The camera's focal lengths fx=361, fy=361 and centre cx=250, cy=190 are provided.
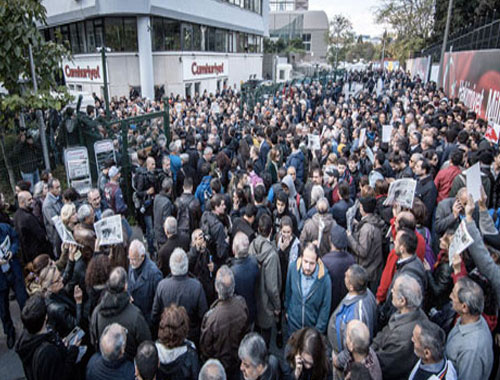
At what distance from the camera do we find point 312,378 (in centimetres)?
259

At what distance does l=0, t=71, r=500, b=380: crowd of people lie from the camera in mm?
2701

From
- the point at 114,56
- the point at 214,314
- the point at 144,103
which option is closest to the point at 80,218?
the point at 214,314

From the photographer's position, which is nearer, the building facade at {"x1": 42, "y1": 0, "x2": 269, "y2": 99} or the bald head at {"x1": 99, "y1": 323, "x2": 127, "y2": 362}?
the bald head at {"x1": 99, "y1": 323, "x2": 127, "y2": 362}

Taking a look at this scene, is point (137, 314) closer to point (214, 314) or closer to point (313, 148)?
point (214, 314)

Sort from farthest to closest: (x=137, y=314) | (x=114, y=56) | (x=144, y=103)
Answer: (x=114, y=56) < (x=144, y=103) < (x=137, y=314)

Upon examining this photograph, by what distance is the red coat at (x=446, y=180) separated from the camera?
582cm

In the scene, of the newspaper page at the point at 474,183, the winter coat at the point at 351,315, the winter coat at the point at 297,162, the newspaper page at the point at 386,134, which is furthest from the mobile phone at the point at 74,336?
the newspaper page at the point at 386,134

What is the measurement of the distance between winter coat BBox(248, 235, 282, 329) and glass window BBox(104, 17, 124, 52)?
2307cm

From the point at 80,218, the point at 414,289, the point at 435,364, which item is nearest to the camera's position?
the point at 435,364

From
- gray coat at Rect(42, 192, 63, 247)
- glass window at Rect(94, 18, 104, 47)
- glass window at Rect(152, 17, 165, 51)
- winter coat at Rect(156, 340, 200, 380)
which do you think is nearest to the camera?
winter coat at Rect(156, 340, 200, 380)

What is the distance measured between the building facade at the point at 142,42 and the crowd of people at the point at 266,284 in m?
18.7

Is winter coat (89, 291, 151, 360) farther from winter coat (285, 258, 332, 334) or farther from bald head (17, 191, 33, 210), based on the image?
Answer: bald head (17, 191, 33, 210)

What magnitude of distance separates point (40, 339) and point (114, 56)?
23615mm

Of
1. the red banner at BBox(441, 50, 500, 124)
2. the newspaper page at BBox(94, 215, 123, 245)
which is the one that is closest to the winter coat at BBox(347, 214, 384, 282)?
the newspaper page at BBox(94, 215, 123, 245)
